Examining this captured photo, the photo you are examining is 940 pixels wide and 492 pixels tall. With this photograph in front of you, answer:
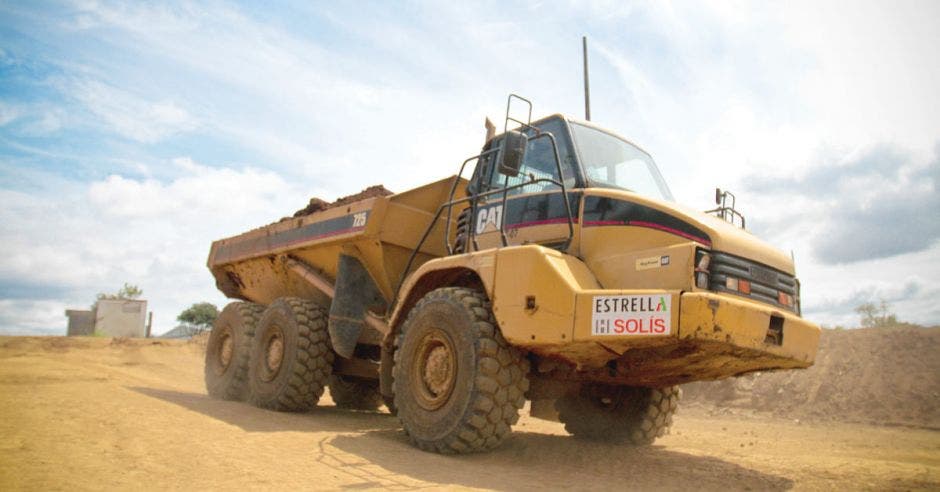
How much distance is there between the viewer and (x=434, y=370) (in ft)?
18.4

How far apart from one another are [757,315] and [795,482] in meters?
1.64

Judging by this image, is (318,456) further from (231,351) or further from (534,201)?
(231,351)

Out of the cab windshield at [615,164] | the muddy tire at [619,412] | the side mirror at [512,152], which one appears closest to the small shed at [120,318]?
the muddy tire at [619,412]

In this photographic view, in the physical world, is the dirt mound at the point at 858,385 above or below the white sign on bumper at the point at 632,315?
below

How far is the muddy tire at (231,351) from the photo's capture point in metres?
9.55

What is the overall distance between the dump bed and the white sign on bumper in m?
2.98

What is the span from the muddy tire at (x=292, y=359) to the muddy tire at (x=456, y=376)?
230cm

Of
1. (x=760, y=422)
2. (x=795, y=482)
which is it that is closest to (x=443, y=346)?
(x=795, y=482)

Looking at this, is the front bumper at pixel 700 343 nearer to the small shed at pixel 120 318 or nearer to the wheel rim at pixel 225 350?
the wheel rim at pixel 225 350

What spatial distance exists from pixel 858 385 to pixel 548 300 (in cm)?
1250

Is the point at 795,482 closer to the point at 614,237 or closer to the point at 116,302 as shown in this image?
the point at 614,237

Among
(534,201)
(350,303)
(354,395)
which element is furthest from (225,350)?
(534,201)

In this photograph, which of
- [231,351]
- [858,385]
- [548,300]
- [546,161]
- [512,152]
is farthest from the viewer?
[858,385]

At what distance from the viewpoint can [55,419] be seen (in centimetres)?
550
